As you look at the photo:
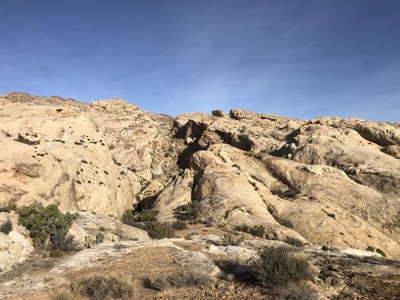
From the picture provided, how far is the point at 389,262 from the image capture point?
41.0 feet

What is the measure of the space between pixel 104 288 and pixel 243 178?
29.8 meters

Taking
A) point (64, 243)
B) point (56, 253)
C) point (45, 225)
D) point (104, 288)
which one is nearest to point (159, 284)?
point (104, 288)

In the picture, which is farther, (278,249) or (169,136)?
(169,136)

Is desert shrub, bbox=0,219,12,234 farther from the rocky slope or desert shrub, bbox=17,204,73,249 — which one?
desert shrub, bbox=17,204,73,249

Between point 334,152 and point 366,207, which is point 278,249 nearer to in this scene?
point 366,207

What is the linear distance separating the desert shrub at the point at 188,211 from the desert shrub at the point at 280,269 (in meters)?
22.9

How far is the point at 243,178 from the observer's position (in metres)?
39.8

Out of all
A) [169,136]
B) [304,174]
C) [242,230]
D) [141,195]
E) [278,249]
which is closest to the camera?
[278,249]

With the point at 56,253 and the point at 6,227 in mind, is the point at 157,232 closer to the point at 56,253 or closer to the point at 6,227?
the point at 56,253

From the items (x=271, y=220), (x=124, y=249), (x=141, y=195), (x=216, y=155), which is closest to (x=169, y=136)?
(x=141, y=195)

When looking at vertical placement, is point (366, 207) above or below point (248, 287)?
above

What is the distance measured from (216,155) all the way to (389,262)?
114ft

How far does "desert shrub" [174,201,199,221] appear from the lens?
3416 centimetres

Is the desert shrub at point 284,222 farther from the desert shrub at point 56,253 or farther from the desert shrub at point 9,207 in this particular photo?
the desert shrub at point 9,207
